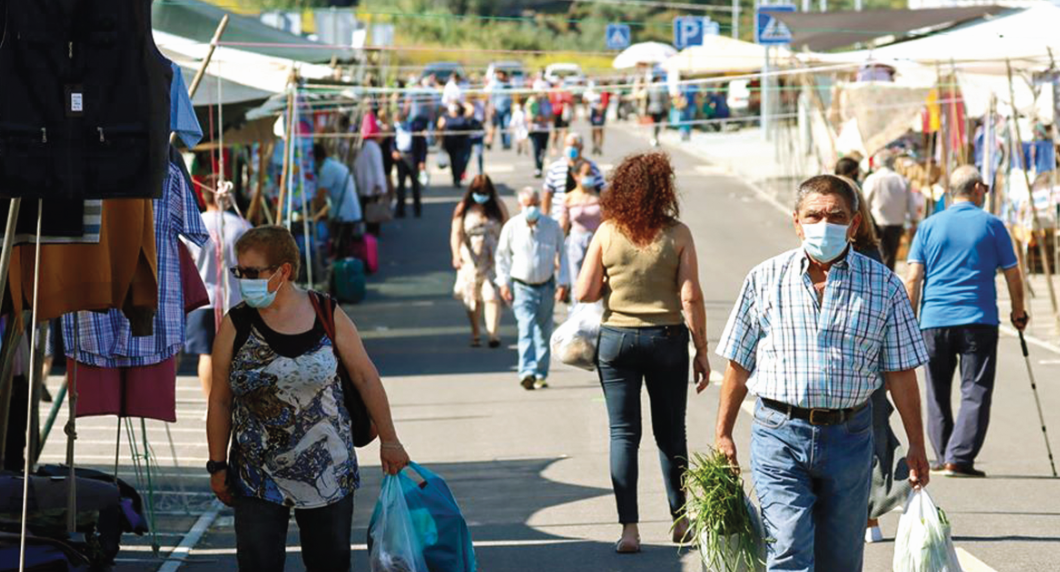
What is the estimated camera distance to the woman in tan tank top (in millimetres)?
8148

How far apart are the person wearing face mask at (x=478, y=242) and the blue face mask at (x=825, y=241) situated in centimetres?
991

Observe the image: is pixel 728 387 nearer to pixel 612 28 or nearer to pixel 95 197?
pixel 95 197

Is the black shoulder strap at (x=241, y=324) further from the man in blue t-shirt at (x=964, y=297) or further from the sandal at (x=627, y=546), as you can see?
the man in blue t-shirt at (x=964, y=297)

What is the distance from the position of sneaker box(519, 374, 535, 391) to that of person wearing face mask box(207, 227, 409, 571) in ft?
25.7

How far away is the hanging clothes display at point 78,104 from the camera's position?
5625 mm

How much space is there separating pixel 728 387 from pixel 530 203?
27.8ft

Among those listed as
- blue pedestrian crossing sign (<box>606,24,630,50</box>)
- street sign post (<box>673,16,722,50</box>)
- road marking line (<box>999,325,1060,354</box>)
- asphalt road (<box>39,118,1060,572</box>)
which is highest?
blue pedestrian crossing sign (<box>606,24,630,50</box>)

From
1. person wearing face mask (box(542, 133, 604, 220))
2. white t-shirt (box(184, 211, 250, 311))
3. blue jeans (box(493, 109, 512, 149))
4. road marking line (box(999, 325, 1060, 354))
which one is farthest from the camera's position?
blue jeans (box(493, 109, 512, 149))

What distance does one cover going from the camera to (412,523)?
20.7 feet

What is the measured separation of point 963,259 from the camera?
9.86m

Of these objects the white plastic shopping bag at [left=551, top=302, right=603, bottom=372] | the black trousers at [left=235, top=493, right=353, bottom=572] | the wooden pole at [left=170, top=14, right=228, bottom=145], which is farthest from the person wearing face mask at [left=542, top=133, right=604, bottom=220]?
the black trousers at [left=235, top=493, right=353, bottom=572]

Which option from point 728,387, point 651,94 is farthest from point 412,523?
point 651,94

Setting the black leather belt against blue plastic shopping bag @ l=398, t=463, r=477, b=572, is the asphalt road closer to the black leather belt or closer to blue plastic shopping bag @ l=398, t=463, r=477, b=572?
blue plastic shopping bag @ l=398, t=463, r=477, b=572

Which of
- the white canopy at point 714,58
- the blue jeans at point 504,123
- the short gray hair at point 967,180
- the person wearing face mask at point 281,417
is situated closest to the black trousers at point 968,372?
the short gray hair at point 967,180
